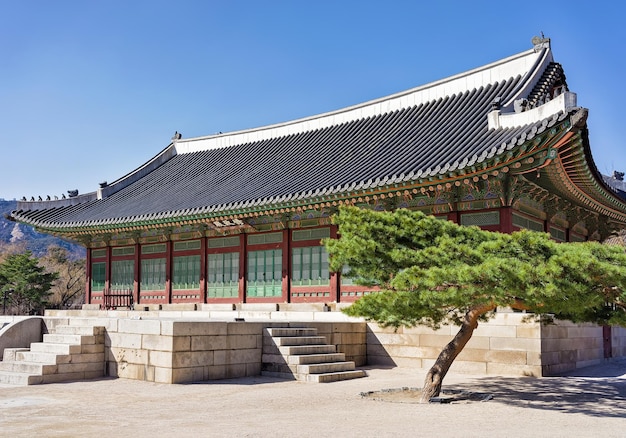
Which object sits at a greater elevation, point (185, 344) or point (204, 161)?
point (204, 161)

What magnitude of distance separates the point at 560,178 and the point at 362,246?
25.9 ft

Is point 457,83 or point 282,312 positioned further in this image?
point 457,83

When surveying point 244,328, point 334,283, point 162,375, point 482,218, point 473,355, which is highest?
point 482,218

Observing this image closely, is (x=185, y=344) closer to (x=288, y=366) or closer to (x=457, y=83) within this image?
(x=288, y=366)

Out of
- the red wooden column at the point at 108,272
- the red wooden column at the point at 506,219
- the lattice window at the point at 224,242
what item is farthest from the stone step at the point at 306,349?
the red wooden column at the point at 108,272

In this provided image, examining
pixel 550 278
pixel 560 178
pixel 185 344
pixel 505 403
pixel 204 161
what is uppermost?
pixel 204 161

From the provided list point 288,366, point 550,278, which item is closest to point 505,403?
point 550,278

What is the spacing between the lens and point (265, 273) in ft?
70.6

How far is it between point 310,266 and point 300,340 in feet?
16.7

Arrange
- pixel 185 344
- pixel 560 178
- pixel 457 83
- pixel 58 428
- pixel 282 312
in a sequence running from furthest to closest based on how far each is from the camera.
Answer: pixel 457 83
pixel 282 312
pixel 560 178
pixel 185 344
pixel 58 428

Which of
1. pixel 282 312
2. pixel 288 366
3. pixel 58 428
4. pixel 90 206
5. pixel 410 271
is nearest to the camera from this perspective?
pixel 58 428

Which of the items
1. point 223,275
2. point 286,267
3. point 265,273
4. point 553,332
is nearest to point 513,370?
point 553,332

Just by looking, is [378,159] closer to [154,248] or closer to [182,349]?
[182,349]

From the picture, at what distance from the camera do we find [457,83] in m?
23.2
